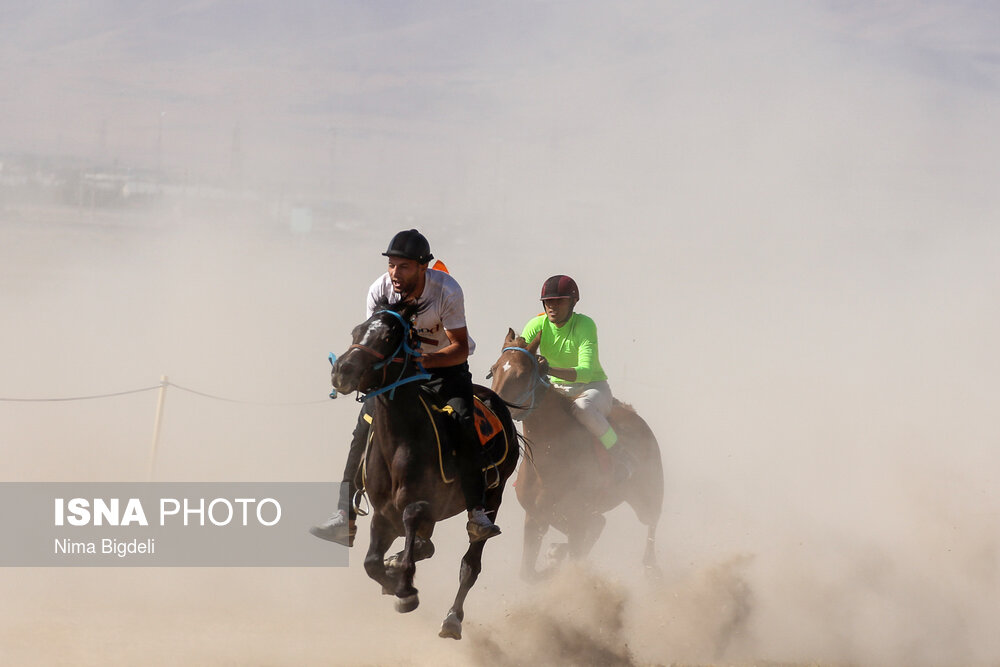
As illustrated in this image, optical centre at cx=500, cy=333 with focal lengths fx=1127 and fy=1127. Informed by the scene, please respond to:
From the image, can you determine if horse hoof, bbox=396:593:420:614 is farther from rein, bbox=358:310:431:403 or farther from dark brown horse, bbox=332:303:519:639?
rein, bbox=358:310:431:403

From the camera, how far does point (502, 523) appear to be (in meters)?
19.9

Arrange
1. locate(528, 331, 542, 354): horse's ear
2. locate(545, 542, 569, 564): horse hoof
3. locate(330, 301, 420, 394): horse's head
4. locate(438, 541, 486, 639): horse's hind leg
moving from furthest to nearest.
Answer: locate(545, 542, 569, 564): horse hoof → locate(528, 331, 542, 354): horse's ear → locate(438, 541, 486, 639): horse's hind leg → locate(330, 301, 420, 394): horse's head

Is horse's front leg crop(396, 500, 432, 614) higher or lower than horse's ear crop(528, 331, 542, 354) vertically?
lower

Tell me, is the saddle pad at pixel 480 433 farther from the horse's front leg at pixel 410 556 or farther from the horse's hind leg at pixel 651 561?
the horse's hind leg at pixel 651 561

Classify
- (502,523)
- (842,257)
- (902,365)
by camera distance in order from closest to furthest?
(502,523) < (902,365) < (842,257)

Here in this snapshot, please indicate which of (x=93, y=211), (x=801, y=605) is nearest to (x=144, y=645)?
(x=801, y=605)

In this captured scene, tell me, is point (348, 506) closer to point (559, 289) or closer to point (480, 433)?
point (480, 433)

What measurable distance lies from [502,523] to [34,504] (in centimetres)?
769

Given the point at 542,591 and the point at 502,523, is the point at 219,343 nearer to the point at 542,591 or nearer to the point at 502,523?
the point at 502,523

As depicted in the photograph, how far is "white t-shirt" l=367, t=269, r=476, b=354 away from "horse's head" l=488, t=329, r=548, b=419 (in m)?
3.04

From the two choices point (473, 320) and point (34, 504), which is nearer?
point (34, 504)

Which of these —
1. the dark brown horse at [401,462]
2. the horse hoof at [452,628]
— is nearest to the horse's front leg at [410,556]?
the dark brown horse at [401,462]

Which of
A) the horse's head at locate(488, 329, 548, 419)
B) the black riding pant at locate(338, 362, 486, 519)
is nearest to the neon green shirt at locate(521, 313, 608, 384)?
the horse's head at locate(488, 329, 548, 419)

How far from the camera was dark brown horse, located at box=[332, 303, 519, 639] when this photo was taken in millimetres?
8914
